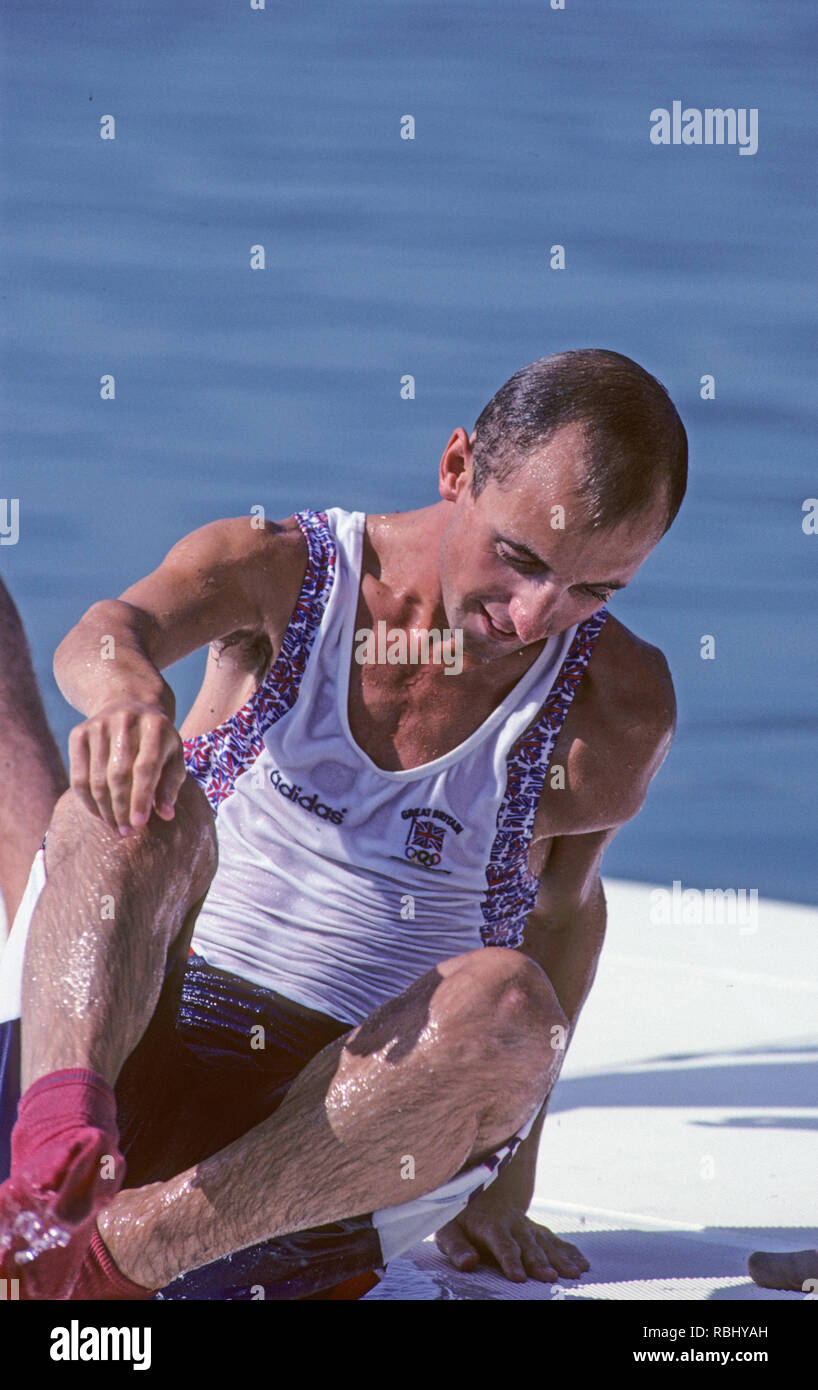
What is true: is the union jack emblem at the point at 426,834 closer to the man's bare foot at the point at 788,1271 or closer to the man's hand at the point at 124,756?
the man's hand at the point at 124,756

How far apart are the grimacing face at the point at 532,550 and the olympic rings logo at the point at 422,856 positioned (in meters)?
0.20

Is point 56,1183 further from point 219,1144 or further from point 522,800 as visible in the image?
point 522,800

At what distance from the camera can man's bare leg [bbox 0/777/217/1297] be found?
1.25m

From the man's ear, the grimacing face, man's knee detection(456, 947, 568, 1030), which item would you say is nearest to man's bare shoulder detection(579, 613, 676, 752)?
the grimacing face

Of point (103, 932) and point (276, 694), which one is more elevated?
point (276, 694)

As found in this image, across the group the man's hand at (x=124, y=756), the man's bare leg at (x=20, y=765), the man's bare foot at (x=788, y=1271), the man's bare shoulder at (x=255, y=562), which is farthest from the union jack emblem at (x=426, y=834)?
the man's bare leg at (x=20, y=765)

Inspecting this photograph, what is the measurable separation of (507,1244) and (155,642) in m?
0.74

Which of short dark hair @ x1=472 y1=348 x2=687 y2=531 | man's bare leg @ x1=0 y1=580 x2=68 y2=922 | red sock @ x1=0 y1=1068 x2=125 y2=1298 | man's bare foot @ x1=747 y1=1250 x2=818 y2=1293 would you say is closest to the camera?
red sock @ x1=0 y1=1068 x2=125 y2=1298

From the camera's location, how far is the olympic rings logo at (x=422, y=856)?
1.62m

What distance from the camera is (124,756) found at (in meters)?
1.28

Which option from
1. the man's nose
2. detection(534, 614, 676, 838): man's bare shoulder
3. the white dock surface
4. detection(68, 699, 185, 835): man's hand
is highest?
the man's nose

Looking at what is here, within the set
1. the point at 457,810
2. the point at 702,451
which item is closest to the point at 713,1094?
the point at 457,810

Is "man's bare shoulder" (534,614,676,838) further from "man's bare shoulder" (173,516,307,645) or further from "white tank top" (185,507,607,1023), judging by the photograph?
"man's bare shoulder" (173,516,307,645)

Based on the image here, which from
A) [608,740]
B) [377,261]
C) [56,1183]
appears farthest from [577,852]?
[377,261]
